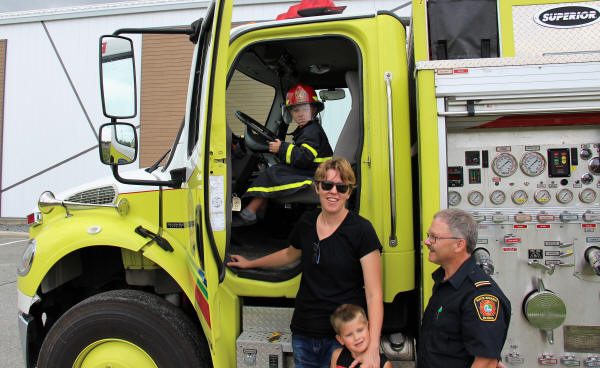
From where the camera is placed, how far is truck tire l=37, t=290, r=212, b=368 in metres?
2.59

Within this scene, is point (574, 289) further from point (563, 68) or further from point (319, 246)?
point (319, 246)

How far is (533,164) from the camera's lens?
2.30 meters

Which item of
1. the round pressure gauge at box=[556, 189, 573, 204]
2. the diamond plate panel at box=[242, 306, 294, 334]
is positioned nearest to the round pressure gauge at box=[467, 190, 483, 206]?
the round pressure gauge at box=[556, 189, 573, 204]

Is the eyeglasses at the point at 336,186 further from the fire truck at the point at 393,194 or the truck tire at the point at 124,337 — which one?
the truck tire at the point at 124,337

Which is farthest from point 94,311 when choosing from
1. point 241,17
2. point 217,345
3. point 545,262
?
point 241,17

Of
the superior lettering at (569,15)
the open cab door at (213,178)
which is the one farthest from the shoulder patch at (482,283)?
the superior lettering at (569,15)

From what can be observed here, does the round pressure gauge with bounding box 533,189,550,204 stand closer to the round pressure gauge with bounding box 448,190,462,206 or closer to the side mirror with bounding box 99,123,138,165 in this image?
the round pressure gauge with bounding box 448,190,462,206

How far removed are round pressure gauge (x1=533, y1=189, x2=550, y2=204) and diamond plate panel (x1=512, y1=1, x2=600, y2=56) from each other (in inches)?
27.1

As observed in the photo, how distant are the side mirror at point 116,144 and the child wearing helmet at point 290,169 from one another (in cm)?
76

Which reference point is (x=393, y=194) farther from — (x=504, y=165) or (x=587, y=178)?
(x=587, y=178)

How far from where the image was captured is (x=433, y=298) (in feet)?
6.30

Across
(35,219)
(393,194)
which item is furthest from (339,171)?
(35,219)

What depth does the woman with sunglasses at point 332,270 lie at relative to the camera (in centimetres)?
212

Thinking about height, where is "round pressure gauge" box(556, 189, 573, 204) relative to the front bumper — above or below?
above
